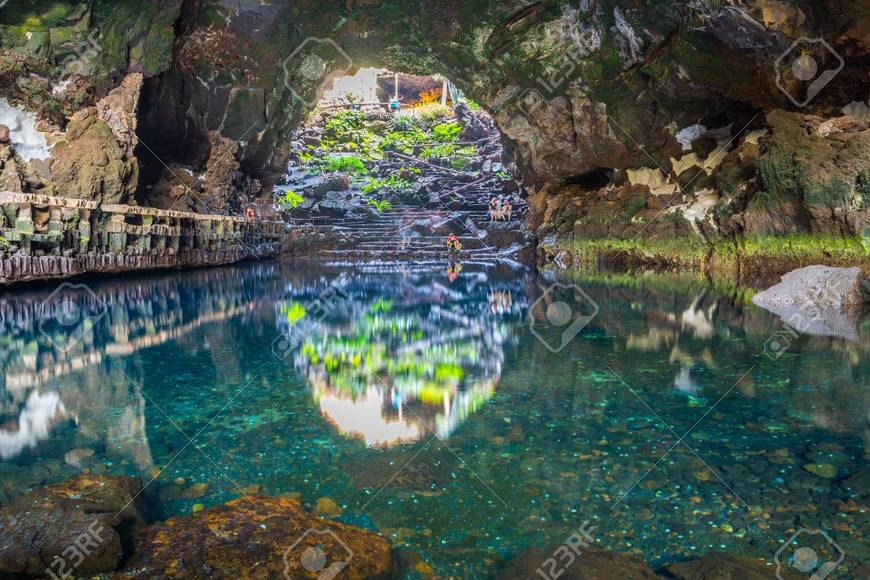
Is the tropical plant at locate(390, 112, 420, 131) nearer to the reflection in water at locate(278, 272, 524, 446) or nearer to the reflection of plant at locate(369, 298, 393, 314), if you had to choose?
the reflection in water at locate(278, 272, 524, 446)

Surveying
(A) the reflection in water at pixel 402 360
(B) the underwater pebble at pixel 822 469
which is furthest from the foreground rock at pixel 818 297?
(B) the underwater pebble at pixel 822 469

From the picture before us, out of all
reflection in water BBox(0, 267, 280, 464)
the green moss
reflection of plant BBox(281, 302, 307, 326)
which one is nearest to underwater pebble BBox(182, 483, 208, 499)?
reflection in water BBox(0, 267, 280, 464)

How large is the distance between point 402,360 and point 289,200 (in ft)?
79.7

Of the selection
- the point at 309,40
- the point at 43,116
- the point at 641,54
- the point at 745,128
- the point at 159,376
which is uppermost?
the point at 309,40

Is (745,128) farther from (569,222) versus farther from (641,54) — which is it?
(569,222)

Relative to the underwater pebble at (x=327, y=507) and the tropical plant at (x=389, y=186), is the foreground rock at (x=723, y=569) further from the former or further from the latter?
the tropical plant at (x=389, y=186)

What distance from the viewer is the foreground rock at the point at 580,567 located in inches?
76.9

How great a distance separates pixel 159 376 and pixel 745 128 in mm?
15651

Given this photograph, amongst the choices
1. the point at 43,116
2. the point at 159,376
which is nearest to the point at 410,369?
the point at 159,376

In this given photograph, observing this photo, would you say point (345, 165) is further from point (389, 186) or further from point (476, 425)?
point (476, 425)

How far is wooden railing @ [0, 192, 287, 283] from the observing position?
1026cm

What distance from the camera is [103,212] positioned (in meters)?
12.8

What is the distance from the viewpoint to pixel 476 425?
3.42 metres

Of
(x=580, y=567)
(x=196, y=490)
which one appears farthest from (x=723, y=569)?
(x=196, y=490)
